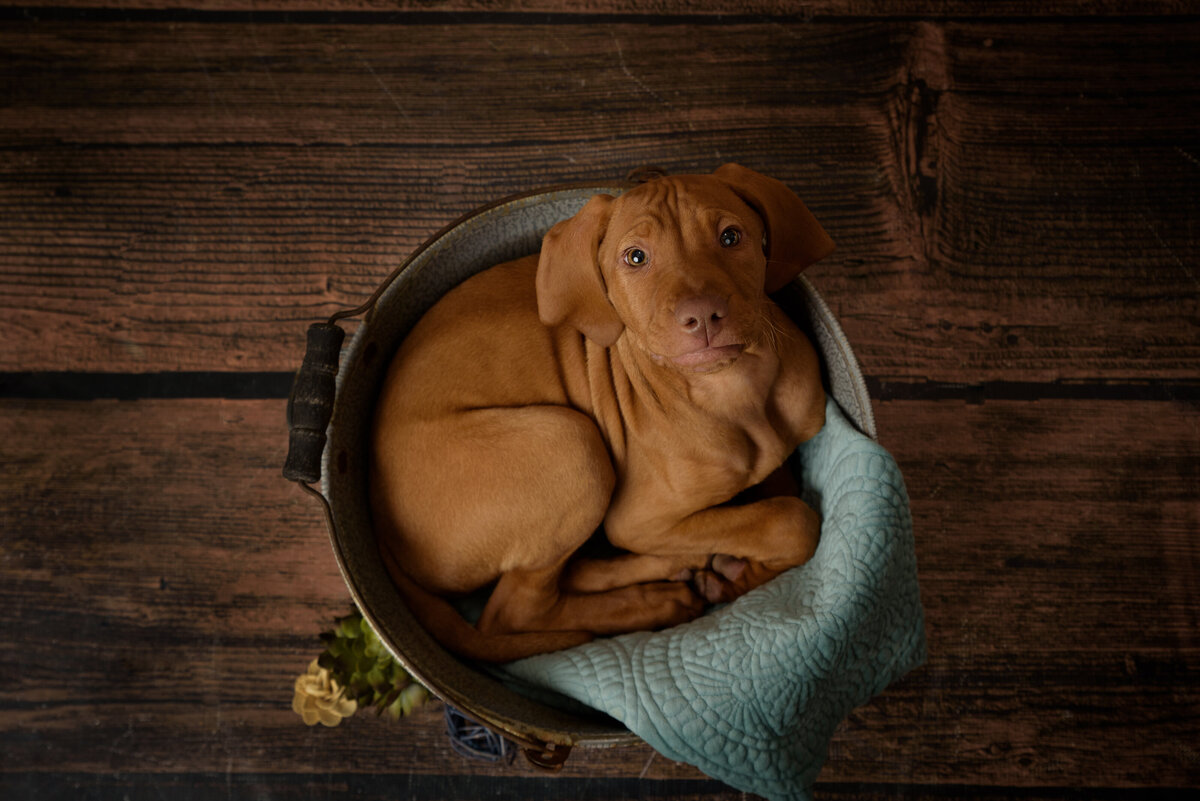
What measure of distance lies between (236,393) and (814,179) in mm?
1865

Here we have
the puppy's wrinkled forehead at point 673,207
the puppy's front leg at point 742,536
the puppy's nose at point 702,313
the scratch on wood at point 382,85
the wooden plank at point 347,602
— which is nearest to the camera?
the puppy's nose at point 702,313

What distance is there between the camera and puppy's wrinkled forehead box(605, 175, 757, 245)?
1710 mm

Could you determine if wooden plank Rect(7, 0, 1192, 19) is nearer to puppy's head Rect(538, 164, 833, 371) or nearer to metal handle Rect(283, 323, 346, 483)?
puppy's head Rect(538, 164, 833, 371)

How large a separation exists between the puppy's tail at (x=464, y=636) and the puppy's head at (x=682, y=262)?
2.55 ft

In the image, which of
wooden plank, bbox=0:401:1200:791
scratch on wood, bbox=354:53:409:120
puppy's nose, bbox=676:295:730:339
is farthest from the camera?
scratch on wood, bbox=354:53:409:120

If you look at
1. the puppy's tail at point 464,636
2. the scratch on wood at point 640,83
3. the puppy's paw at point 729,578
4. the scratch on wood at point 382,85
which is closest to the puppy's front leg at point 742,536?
the puppy's paw at point 729,578

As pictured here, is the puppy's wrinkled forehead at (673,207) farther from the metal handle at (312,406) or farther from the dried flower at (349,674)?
the dried flower at (349,674)

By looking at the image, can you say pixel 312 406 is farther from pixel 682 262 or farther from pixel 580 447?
pixel 682 262

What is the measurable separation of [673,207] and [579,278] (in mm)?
257

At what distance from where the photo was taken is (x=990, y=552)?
239 cm

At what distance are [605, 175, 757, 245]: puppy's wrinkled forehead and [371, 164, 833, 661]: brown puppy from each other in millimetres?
13

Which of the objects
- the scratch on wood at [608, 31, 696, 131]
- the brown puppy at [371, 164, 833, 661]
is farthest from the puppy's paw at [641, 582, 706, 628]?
the scratch on wood at [608, 31, 696, 131]

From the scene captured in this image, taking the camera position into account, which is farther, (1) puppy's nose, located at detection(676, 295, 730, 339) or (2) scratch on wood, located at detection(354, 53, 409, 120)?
(2) scratch on wood, located at detection(354, 53, 409, 120)

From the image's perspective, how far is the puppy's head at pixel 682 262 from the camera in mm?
1610
